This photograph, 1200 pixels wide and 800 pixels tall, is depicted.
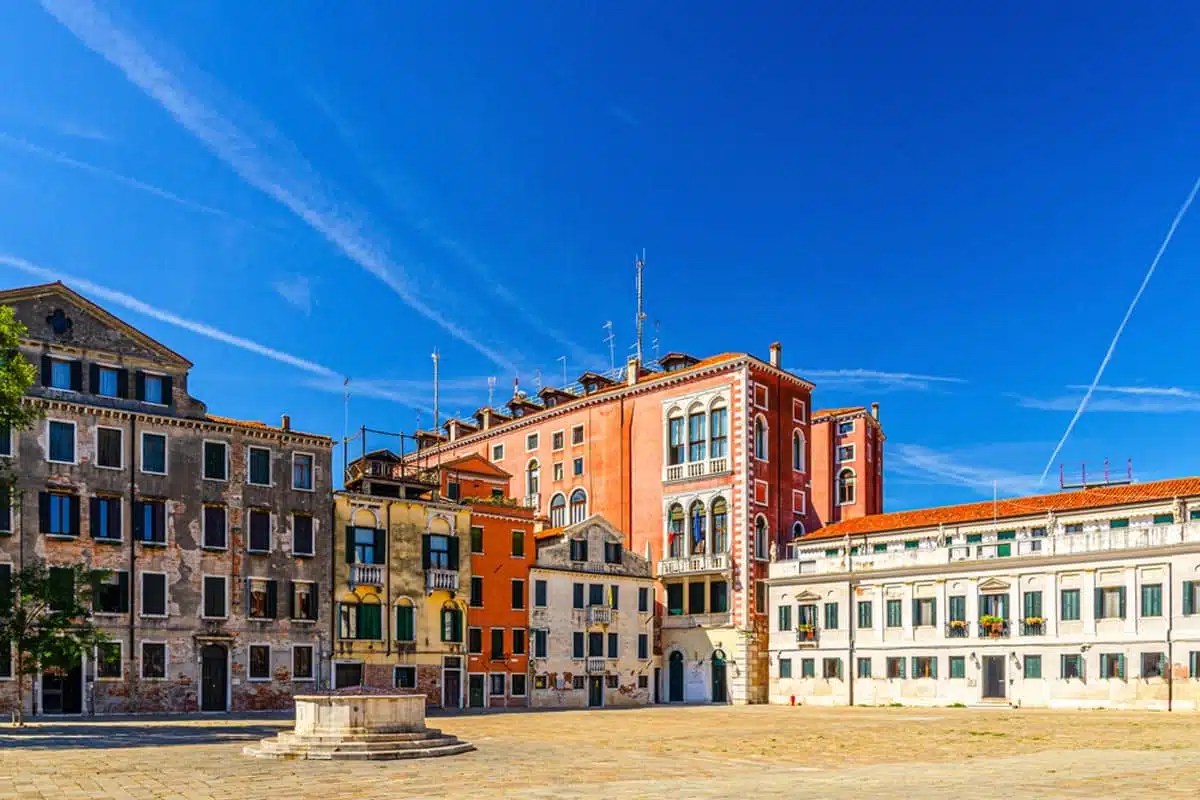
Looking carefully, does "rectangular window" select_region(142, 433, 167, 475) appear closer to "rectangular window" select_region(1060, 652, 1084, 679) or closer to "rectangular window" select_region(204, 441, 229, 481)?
"rectangular window" select_region(204, 441, 229, 481)

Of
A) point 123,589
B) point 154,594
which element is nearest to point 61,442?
point 123,589

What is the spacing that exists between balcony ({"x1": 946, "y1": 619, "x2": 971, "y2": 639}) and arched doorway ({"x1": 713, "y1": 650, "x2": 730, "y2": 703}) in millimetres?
13835

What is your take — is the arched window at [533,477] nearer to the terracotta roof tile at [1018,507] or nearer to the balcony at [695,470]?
the balcony at [695,470]

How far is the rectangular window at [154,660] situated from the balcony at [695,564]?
29895 millimetres

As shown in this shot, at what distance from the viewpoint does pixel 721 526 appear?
7238 centimetres

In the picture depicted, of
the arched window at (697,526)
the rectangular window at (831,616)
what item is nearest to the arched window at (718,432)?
the arched window at (697,526)

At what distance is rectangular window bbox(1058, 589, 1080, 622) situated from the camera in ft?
189

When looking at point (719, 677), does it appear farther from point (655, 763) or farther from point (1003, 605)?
point (655, 763)

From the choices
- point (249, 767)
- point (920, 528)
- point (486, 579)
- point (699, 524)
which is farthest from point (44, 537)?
point (920, 528)

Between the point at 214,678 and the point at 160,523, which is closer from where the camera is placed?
the point at 160,523

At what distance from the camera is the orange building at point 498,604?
209ft

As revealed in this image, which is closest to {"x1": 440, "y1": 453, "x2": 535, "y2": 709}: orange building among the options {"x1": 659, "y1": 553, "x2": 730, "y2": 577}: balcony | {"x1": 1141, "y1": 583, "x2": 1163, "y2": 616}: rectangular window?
Answer: {"x1": 659, "y1": 553, "x2": 730, "y2": 577}: balcony

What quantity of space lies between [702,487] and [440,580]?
17.8 meters

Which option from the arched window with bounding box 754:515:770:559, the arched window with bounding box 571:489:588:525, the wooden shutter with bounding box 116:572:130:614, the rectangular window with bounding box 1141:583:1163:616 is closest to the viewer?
the wooden shutter with bounding box 116:572:130:614
